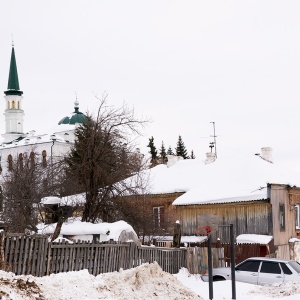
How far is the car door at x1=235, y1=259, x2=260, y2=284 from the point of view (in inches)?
763

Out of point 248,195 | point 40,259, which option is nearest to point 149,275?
point 40,259

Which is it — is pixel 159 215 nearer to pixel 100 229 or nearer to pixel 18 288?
pixel 100 229

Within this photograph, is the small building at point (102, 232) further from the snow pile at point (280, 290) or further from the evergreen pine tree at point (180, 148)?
the evergreen pine tree at point (180, 148)

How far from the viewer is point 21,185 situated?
40.4 m

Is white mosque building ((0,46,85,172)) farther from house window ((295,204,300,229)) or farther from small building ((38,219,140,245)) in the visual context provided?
small building ((38,219,140,245))

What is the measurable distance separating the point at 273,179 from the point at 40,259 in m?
19.8


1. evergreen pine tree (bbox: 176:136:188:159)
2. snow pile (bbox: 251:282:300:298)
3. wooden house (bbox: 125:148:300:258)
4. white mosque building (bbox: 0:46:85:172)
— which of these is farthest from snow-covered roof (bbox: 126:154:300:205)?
evergreen pine tree (bbox: 176:136:188:159)

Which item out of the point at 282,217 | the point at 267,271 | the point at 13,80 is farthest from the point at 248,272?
the point at 13,80

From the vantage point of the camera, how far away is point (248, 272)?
19.6 metres

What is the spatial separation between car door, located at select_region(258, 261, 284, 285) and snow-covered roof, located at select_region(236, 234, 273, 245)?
37.5 ft

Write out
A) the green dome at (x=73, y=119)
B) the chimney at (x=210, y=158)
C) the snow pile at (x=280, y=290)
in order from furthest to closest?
the green dome at (x=73, y=119) → the chimney at (x=210, y=158) → the snow pile at (x=280, y=290)

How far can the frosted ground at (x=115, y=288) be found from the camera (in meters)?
11.9

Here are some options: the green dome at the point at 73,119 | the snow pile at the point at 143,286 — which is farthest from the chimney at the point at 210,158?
the green dome at the point at 73,119

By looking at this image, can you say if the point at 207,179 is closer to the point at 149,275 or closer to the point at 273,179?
the point at 273,179
